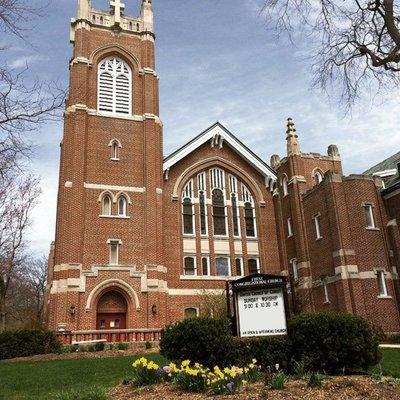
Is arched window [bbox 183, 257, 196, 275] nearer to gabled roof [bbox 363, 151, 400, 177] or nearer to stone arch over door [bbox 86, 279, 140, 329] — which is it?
stone arch over door [bbox 86, 279, 140, 329]

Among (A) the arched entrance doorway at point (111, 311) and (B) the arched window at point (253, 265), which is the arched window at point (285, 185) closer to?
(B) the arched window at point (253, 265)

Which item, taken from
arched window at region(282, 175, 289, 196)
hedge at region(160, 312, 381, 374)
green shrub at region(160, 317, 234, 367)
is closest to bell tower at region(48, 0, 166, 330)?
arched window at region(282, 175, 289, 196)

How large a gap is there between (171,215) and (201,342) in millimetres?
22268

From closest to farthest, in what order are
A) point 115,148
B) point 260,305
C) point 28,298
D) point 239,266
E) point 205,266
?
point 260,305
point 115,148
point 205,266
point 239,266
point 28,298

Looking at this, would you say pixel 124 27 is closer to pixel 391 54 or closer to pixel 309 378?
pixel 391 54

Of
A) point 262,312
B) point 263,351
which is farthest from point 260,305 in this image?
point 263,351

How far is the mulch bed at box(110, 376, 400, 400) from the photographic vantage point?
7.80 m

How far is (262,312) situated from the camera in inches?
463

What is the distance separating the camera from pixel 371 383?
863 cm

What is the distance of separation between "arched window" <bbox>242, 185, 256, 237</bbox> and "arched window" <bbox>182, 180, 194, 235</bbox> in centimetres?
425

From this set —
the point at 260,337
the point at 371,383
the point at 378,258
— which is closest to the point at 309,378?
the point at 371,383

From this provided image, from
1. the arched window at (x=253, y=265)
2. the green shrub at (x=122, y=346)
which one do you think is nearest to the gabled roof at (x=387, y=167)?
the arched window at (x=253, y=265)

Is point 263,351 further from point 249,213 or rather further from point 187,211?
point 249,213

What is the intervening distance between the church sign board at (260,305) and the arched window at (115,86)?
23413 mm
